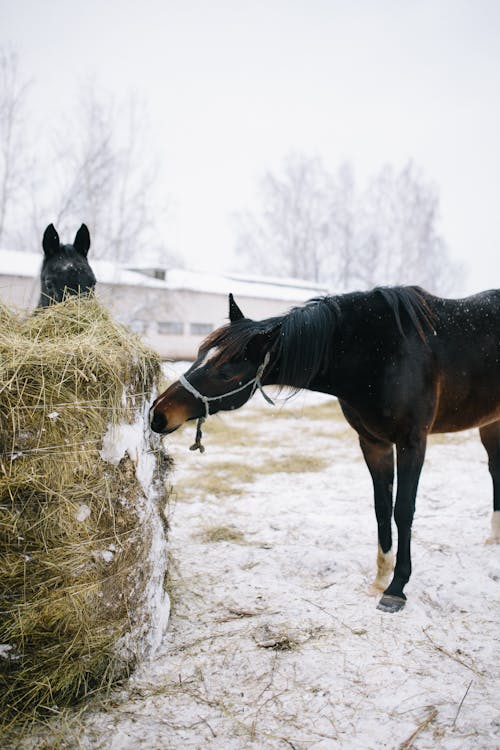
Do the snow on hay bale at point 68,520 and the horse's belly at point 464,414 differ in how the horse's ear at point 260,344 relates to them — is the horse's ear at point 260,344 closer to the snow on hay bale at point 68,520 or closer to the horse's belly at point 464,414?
the snow on hay bale at point 68,520

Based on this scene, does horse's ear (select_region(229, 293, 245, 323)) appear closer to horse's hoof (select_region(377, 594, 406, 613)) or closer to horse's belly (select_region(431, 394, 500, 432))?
horse's belly (select_region(431, 394, 500, 432))

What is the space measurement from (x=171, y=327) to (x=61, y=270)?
16.4m

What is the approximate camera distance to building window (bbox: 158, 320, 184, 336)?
19.8m

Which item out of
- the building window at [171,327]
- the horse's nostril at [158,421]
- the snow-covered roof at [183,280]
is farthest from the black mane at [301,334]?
the building window at [171,327]

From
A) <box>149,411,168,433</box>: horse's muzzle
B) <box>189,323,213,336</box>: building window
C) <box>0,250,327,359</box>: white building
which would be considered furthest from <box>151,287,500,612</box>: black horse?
<box>189,323,213,336</box>: building window

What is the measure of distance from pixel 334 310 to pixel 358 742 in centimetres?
211

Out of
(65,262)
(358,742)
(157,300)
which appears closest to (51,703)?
(358,742)

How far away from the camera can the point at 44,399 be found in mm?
2199

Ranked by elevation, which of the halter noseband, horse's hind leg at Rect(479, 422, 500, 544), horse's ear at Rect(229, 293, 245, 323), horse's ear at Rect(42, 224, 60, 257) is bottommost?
horse's hind leg at Rect(479, 422, 500, 544)

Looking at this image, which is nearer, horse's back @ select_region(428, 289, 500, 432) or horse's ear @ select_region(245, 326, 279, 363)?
horse's ear @ select_region(245, 326, 279, 363)

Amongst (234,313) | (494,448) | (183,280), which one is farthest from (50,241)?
(183,280)

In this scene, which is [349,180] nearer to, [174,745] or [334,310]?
[334,310]

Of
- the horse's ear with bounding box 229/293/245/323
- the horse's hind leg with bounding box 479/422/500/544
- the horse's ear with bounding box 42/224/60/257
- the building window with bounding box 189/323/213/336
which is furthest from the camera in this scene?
the building window with bounding box 189/323/213/336

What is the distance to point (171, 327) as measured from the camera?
796 inches
